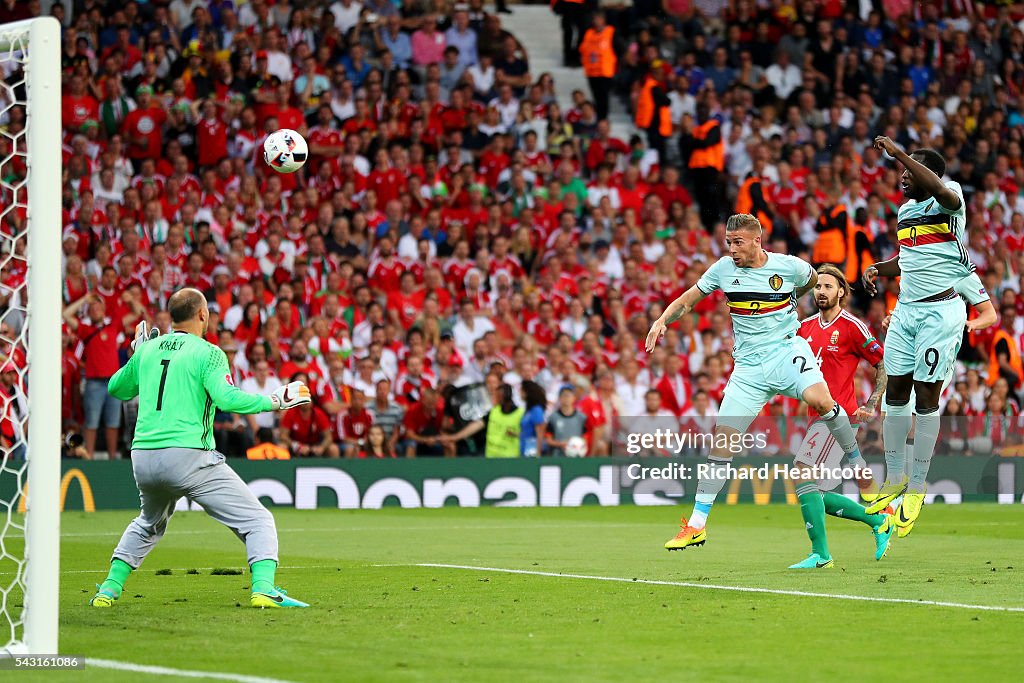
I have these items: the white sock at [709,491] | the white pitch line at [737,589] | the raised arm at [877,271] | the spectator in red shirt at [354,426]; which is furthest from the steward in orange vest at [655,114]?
the white pitch line at [737,589]

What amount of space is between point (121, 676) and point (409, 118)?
61.4 feet

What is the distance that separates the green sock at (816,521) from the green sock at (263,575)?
4344 mm

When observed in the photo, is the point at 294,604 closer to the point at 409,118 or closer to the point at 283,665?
the point at 283,665

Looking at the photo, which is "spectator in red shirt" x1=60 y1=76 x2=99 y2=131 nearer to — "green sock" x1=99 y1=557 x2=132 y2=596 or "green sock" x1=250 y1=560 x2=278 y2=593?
"green sock" x1=99 y1=557 x2=132 y2=596

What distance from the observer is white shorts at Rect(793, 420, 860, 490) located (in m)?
12.4

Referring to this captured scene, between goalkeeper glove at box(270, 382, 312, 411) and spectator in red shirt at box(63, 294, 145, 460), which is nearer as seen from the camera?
goalkeeper glove at box(270, 382, 312, 411)

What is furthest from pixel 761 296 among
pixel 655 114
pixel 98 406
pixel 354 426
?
pixel 655 114

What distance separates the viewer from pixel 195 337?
9320 mm

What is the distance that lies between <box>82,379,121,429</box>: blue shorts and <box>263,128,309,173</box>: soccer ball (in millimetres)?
4902

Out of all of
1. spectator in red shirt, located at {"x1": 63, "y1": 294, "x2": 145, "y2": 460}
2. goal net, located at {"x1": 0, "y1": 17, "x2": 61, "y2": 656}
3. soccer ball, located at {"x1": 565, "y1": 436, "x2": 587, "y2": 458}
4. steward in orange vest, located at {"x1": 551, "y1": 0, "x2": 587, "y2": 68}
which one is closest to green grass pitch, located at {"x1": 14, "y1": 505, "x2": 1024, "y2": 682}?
goal net, located at {"x1": 0, "y1": 17, "x2": 61, "y2": 656}

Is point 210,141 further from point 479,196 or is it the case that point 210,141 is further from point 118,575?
point 118,575

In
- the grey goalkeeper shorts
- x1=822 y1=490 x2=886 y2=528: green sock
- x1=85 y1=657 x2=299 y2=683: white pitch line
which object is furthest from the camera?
x1=822 y1=490 x2=886 y2=528: green sock

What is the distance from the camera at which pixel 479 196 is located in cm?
2422

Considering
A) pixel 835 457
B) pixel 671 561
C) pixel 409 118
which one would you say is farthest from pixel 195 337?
pixel 409 118
